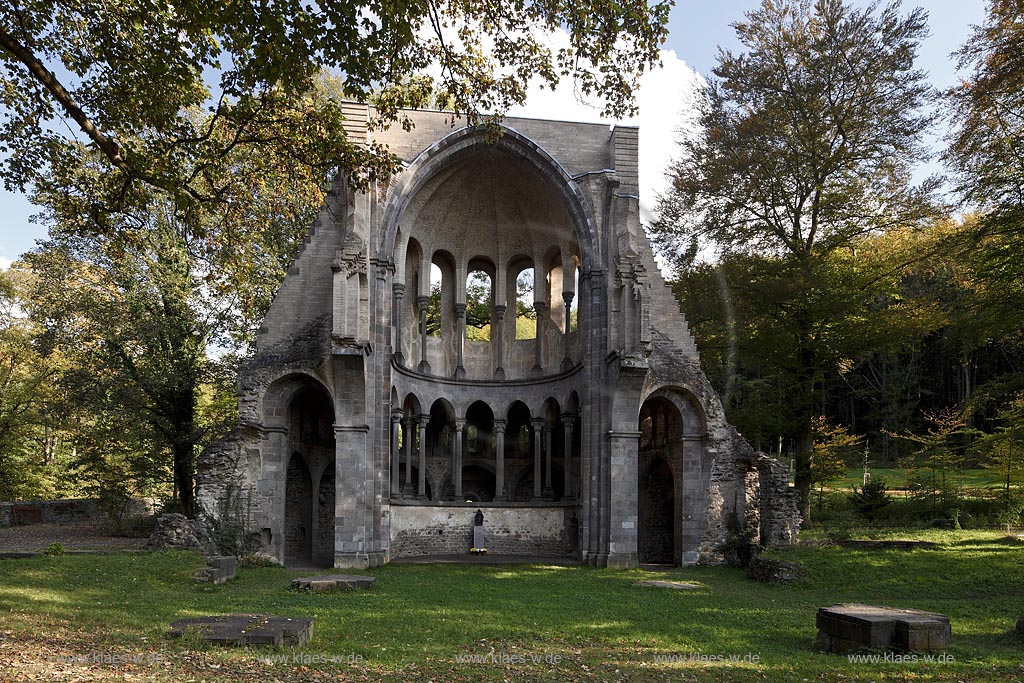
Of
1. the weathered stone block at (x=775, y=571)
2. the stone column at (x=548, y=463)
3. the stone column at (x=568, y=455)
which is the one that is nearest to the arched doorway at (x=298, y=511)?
the stone column at (x=548, y=463)

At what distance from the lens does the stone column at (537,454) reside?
86.2 feet

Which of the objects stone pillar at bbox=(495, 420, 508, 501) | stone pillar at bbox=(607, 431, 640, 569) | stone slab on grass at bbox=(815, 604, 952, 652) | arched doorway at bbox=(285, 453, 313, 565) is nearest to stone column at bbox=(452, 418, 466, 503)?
stone pillar at bbox=(495, 420, 508, 501)

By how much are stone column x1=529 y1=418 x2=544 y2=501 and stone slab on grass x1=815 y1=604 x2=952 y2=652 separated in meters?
16.5

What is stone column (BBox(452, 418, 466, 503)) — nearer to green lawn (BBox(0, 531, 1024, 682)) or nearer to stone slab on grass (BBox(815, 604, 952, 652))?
green lawn (BBox(0, 531, 1024, 682))

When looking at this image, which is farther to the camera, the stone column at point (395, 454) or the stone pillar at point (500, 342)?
the stone pillar at point (500, 342)

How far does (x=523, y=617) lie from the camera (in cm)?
1265

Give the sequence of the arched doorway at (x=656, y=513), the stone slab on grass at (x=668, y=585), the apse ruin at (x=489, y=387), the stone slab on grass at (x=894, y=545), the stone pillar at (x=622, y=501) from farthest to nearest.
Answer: the arched doorway at (x=656, y=513)
the stone pillar at (x=622, y=501)
the apse ruin at (x=489, y=387)
the stone slab on grass at (x=894, y=545)
the stone slab on grass at (x=668, y=585)

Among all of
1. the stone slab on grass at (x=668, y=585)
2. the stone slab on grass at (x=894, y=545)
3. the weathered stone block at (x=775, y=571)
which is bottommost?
the stone slab on grass at (x=668, y=585)

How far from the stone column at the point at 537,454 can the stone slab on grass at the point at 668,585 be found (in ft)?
27.6

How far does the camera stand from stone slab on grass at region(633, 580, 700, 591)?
17.0 m

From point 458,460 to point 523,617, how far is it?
13711mm

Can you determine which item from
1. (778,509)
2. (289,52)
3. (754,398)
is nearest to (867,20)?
(754,398)

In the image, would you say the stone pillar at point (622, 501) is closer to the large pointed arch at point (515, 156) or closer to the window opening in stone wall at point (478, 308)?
the large pointed arch at point (515, 156)

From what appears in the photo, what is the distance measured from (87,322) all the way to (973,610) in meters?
25.8
